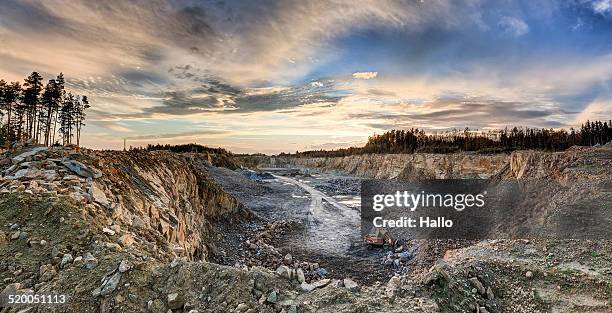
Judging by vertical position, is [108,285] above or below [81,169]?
below

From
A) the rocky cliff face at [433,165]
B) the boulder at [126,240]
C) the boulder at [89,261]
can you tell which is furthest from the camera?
the rocky cliff face at [433,165]

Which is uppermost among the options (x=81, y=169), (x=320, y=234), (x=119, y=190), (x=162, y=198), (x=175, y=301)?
(x=81, y=169)

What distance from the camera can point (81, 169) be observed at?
10016mm

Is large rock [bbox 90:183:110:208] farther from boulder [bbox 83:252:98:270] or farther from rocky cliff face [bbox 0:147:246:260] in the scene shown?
boulder [bbox 83:252:98:270]

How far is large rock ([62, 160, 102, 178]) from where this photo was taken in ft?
32.3

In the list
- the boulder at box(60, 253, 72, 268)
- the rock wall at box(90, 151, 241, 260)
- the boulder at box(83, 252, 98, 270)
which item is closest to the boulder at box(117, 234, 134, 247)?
the boulder at box(83, 252, 98, 270)

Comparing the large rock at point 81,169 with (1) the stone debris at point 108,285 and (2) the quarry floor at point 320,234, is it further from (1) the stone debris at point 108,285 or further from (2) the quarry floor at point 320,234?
(2) the quarry floor at point 320,234

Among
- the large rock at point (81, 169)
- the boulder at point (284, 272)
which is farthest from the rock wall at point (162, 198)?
the boulder at point (284, 272)

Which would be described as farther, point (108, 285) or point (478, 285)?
point (478, 285)

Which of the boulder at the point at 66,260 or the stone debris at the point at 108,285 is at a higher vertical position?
the boulder at the point at 66,260

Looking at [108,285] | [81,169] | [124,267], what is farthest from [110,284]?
[81,169]

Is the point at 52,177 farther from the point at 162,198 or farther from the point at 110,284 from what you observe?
the point at 110,284

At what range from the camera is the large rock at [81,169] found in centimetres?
984

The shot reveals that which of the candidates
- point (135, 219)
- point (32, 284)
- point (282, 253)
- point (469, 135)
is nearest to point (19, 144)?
point (135, 219)
